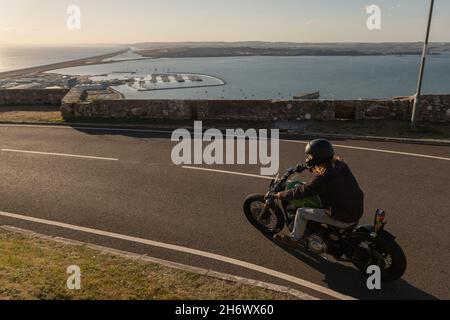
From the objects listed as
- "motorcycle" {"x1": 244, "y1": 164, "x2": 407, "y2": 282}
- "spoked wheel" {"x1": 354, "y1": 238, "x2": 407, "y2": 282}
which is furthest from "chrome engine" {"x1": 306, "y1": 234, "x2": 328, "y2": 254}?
"spoked wheel" {"x1": 354, "y1": 238, "x2": 407, "y2": 282}

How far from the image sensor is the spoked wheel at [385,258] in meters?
5.08

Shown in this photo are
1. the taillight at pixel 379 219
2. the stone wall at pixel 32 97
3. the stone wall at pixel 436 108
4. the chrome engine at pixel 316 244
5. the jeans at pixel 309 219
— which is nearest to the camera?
the taillight at pixel 379 219

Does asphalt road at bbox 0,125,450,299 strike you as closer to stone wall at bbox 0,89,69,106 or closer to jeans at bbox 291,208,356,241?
jeans at bbox 291,208,356,241

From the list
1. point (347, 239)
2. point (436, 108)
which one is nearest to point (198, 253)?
point (347, 239)

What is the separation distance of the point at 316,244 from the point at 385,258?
3.22 ft

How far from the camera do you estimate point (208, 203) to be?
7.86m

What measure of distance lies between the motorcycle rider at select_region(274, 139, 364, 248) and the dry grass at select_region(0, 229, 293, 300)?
4.36 ft

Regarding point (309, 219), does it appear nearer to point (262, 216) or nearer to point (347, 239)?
point (347, 239)

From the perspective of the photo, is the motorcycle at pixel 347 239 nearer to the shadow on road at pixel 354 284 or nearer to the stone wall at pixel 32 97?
the shadow on road at pixel 354 284

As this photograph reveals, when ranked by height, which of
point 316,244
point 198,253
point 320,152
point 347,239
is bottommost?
point 198,253

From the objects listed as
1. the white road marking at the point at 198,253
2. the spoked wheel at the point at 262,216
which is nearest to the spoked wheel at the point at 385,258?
the white road marking at the point at 198,253

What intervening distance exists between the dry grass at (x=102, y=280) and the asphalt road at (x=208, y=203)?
0.52m

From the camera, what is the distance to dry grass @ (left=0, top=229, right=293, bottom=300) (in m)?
4.66
